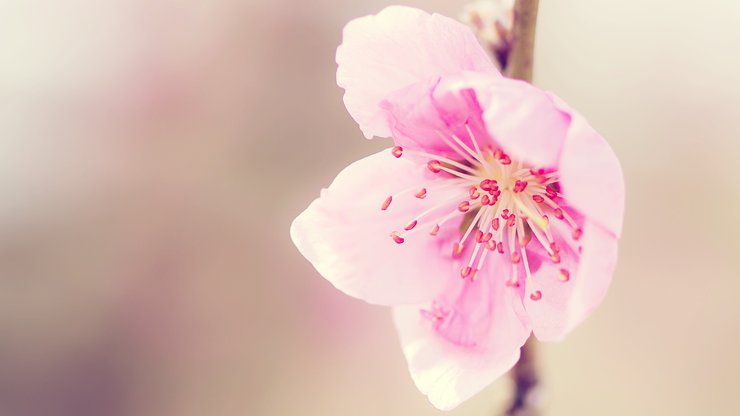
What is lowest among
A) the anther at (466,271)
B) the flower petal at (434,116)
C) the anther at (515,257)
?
the anther at (466,271)

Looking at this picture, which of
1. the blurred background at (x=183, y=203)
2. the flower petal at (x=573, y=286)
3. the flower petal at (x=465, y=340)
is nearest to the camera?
the flower petal at (x=573, y=286)

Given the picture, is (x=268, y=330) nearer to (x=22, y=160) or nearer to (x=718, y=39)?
(x=22, y=160)

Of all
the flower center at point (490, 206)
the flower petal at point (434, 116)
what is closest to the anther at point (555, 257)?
the flower center at point (490, 206)

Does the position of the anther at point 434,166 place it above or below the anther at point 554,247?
above

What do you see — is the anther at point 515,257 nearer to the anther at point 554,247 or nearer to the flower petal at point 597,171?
the anther at point 554,247

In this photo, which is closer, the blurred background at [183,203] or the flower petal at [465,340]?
the flower petal at [465,340]

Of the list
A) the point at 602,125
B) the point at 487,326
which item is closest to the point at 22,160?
the point at 602,125

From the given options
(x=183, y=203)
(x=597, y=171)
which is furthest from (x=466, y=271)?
(x=183, y=203)

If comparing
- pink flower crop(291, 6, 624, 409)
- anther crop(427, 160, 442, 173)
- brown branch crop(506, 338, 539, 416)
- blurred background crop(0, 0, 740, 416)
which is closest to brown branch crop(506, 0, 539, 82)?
pink flower crop(291, 6, 624, 409)

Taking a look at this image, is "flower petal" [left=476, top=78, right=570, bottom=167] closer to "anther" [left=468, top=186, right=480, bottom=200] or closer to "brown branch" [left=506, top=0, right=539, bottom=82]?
"brown branch" [left=506, top=0, right=539, bottom=82]
